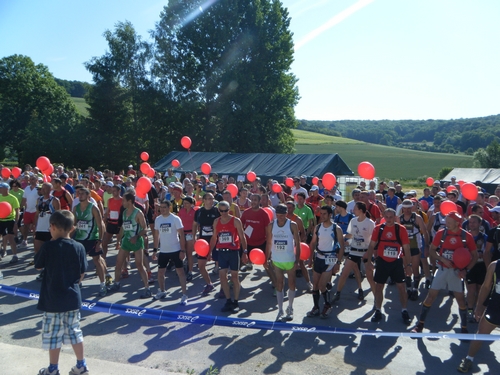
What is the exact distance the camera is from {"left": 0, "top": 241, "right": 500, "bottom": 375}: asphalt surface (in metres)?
4.88

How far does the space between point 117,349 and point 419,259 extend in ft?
18.3

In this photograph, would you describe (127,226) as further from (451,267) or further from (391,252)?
(451,267)

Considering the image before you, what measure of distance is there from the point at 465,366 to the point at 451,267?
1.43 meters

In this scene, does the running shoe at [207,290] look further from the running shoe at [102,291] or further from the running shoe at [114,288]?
the running shoe at [102,291]

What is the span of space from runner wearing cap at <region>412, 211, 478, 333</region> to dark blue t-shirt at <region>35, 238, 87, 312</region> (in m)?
4.60

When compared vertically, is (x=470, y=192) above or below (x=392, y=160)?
above

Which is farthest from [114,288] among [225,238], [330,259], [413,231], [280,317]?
[413,231]

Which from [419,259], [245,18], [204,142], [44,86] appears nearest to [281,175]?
[419,259]

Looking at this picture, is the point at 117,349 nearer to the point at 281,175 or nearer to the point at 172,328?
the point at 172,328

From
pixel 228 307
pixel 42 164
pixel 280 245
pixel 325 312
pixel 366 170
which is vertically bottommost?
pixel 325 312

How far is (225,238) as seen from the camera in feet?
22.8

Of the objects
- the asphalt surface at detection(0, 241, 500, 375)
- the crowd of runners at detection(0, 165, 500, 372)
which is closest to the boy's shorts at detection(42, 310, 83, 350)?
the asphalt surface at detection(0, 241, 500, 375)

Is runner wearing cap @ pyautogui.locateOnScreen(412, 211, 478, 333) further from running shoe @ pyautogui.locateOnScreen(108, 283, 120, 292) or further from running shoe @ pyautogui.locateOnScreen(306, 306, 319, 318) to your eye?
running shoe @ pyautogui.locateOnScreen(108, 283, 120, 292)

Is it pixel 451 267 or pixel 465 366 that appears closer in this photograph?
pixel 465 366
